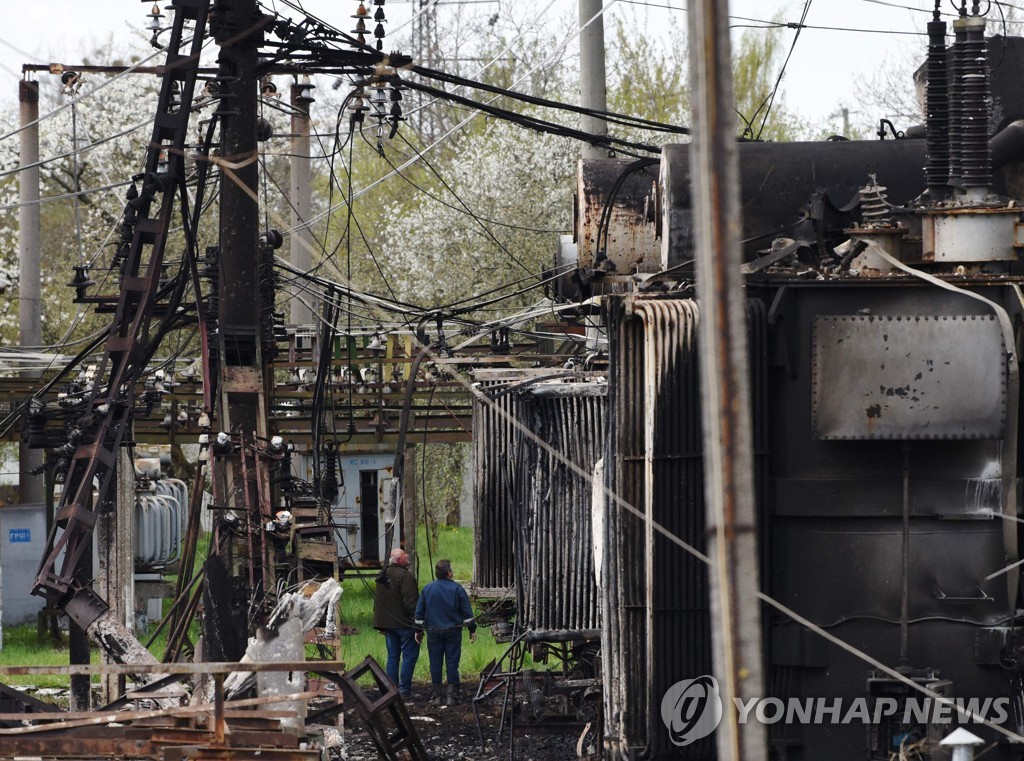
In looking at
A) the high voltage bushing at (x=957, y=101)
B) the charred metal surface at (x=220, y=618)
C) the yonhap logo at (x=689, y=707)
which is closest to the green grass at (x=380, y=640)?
the charred metal surface at (x=220, y=618)

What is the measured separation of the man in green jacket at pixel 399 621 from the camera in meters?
17.0

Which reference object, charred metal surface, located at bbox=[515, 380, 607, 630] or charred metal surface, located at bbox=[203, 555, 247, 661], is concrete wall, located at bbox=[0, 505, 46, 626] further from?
charred metal surface, located at bbox=[515, 380, 607, 630]

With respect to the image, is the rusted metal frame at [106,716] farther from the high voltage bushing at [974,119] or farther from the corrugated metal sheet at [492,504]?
the corrugated metal sheet at [492,504]

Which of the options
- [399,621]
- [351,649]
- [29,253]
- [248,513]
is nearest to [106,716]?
[248,513]

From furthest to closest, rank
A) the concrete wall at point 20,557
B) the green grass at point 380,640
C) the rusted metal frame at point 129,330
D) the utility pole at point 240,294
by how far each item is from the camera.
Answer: the concrete wall at point 20,557, the green grass at point 380,640, the utility pole at point 240,294, the rusted metal frame at point 129,330

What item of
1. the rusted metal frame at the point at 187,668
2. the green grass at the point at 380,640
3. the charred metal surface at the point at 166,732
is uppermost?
the rusted metal frame at the point at 187,668

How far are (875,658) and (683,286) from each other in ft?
9.34

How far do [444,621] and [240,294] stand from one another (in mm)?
4965

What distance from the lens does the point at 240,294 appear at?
13586 millimetres

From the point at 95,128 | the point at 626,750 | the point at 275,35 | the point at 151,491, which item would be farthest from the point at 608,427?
the point at 95,128

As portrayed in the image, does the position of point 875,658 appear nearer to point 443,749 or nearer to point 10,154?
point 443,749

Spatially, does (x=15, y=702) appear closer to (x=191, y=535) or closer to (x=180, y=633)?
(x=180, y=633)

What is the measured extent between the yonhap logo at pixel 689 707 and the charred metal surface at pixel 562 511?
397 cm

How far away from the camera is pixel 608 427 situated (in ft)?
34.5
